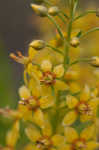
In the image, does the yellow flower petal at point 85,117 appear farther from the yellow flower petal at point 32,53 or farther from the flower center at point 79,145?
the yellow flower petal at point 32,53

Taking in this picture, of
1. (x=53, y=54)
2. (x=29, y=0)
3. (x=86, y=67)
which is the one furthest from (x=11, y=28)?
(x=53, y=54)

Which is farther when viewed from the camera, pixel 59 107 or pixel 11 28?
pixel 11 28

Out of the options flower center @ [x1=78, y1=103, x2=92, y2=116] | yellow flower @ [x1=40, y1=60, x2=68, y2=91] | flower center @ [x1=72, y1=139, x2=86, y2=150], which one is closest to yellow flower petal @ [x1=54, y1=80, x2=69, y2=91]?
yellow flower @ [x1=40, y1=60, x2=68, y2=91]

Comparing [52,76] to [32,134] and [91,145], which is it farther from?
[91,145]

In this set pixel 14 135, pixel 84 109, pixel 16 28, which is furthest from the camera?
pixel 16 28

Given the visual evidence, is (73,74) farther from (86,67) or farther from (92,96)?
(86,67)

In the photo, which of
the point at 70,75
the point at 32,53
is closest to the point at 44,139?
the point at 70,75
